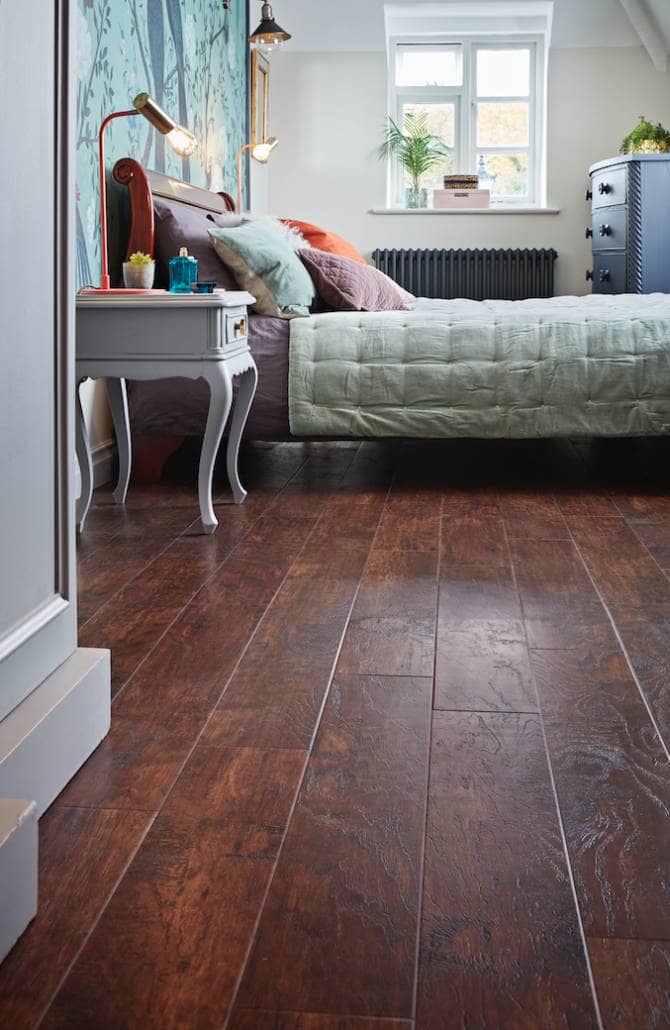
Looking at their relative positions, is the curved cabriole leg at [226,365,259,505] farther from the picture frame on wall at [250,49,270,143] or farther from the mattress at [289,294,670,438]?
the picture frame on wall at [250,49,270,143]

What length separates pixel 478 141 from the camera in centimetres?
704

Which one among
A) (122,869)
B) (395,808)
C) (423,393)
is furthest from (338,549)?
(122,869)

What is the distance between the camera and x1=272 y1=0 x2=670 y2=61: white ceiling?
21.4 feet

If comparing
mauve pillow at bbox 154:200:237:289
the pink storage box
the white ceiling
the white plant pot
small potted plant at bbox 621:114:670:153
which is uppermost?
the white ceiling

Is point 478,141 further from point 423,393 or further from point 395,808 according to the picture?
point 395,808

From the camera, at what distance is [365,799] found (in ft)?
4.25

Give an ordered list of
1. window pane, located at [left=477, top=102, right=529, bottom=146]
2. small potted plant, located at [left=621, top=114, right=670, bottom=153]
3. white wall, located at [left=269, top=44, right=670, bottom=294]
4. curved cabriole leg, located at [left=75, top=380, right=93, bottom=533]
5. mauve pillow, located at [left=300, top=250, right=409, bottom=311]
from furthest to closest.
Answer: window pane, located at [left=477, top=102, right=529, bottom=146]
white wall, located at [left=269, top=44, right=670, bottom=294]
small potted plant, located at [left=621, top=114, right=670, bottom=153]
mauve pillow, located at [left=300, top=250, right=409, bottom=311]
curved cabriole leg, located at [left=75, top=380, right=93, bottom=533]

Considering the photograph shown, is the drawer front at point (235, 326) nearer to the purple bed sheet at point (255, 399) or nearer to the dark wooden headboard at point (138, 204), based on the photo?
the purple bed sheet at point (255, 399)

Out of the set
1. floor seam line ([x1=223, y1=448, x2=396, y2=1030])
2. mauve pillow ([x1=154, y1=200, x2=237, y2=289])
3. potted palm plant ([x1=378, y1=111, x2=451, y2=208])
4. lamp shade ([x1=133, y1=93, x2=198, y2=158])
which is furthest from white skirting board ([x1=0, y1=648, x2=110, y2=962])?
potted palm plant ([x1=378, y1=111, x2=451, y2=208])

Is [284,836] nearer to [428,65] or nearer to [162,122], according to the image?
[162,122]

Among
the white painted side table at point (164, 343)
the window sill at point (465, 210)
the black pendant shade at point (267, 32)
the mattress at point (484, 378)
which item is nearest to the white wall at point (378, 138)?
the window sill at point (465, 210)

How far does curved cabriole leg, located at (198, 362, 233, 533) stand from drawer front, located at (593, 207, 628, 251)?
165 inches

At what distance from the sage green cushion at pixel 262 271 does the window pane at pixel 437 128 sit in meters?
3.84

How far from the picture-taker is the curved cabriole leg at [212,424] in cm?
278
